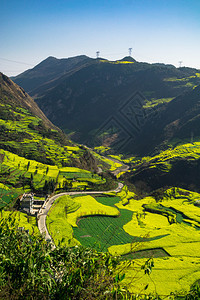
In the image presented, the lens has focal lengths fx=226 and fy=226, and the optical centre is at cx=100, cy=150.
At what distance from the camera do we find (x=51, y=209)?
201 feet

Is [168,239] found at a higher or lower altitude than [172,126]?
lower

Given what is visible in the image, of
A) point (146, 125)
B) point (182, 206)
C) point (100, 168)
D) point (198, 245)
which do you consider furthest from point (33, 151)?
point (146, 125)

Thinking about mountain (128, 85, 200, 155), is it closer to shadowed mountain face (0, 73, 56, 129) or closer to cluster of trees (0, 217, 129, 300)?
shadowed mountain face (0, 73, 56, 129)

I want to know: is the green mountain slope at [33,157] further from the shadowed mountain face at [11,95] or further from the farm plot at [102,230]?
the farm plot at [102,230]

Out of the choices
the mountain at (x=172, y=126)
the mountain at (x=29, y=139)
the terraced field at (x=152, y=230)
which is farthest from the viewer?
the mountain at (x=172, y=126)

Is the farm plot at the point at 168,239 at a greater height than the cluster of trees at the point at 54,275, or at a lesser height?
lesser

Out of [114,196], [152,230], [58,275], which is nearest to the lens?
[58,275]

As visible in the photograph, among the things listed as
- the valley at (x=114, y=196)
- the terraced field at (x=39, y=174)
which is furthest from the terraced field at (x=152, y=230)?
the terraced field at (x=39, y=174)

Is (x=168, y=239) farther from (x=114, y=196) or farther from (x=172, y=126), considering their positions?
(x=172, y=126)

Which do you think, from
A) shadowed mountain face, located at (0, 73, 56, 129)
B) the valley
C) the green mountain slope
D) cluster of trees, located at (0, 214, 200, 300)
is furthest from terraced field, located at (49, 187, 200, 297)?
shadowed mountain face, located at (0, 73, 56, 129)

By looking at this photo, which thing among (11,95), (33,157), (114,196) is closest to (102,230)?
(114,196)

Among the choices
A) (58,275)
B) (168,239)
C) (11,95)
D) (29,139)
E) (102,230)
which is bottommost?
(102,230)

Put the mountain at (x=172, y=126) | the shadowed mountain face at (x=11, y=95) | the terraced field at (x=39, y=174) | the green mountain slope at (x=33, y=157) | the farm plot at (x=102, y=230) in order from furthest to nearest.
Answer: the mountain at (x=172, y=126) → the shadowed mountain face at (x=11, y=95) → the green mountain slope at (x=33, y=157) → the terraced field at (x=39, y=174) → the farm plot at (x=102, y=230)

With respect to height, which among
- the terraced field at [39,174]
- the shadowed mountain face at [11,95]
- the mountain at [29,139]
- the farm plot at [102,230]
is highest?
the shadowed mountain face at [11,95]
